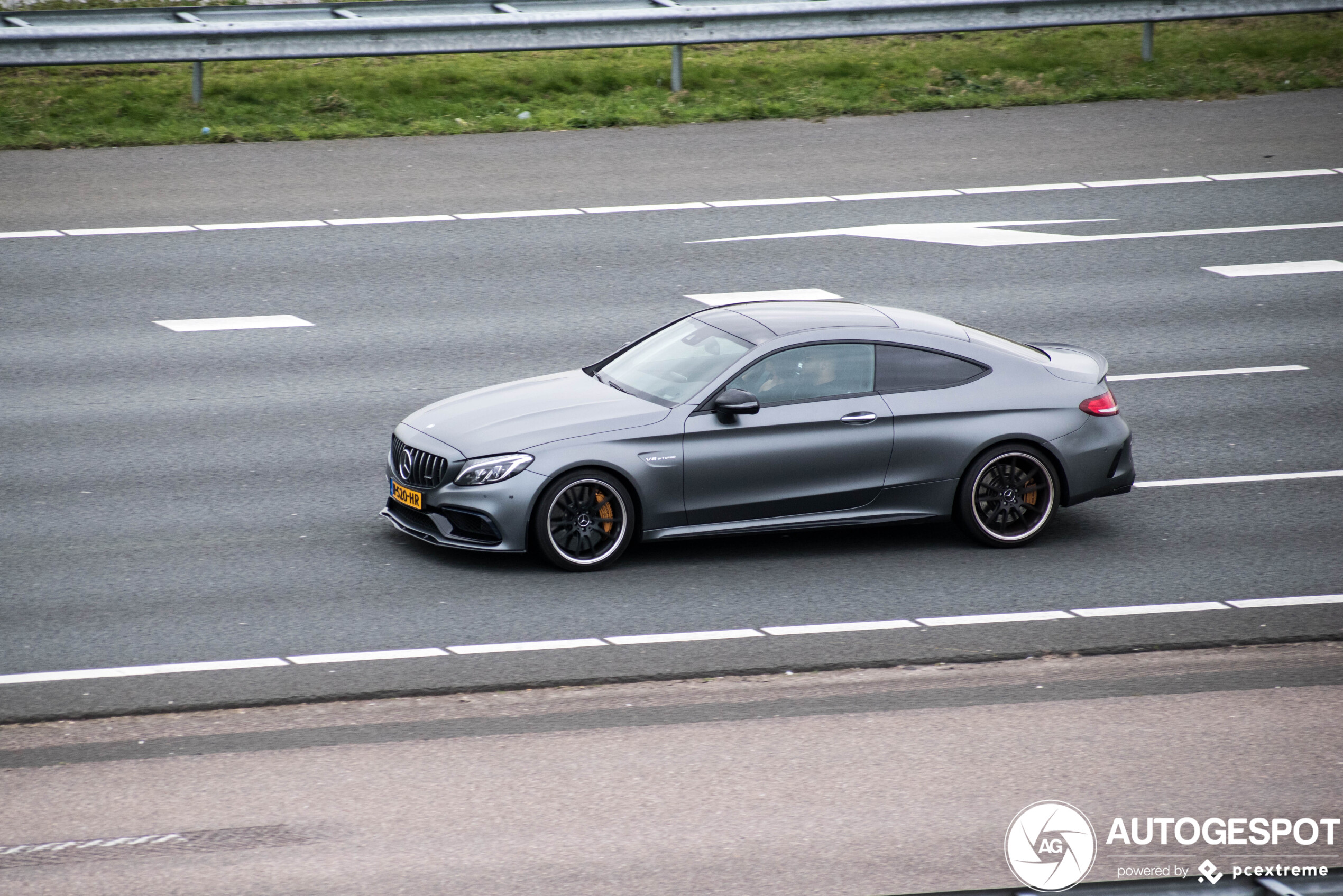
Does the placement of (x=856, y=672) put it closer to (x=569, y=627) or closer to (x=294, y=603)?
(x=569, y=627)

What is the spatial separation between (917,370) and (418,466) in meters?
3.24

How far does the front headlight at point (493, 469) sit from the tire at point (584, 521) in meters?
0.23

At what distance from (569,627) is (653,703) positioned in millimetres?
1050

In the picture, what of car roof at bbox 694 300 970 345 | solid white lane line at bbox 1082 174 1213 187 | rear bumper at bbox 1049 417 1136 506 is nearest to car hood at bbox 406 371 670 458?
car roof at bbox 694 300 970 345

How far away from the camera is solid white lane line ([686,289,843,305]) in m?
14.7

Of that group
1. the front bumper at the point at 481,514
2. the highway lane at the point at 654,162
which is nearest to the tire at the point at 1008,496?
the front bumper at the point at 481,514

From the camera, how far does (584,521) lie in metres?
9.64

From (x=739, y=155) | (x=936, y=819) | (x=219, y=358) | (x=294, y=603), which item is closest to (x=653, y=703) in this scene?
(x=936, y=819)

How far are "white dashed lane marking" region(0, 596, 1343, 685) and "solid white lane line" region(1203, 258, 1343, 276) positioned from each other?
7177mm

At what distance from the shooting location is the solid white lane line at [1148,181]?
18.5 m

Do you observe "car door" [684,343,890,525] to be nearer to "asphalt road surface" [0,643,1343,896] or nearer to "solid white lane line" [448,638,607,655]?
"solid white lane line" [448,638,607,655]

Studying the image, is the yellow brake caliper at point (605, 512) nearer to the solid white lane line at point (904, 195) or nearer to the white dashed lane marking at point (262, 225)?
the white dashed lane marking at point (262, 225)

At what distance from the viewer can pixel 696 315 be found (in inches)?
430
